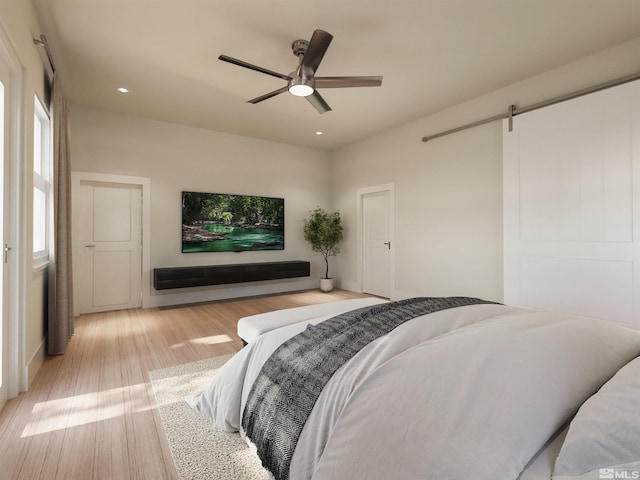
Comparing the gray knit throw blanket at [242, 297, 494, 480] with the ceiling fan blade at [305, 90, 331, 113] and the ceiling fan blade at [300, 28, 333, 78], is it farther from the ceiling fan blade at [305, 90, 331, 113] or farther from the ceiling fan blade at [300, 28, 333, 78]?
the ceiling fan blade at [305, 90, 331, 113]

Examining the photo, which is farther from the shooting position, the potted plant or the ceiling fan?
the potted plant

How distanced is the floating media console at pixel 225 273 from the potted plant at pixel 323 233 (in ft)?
1.43

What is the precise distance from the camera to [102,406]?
6.59ft

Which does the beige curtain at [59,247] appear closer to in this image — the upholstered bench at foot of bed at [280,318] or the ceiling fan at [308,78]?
the ceiling fan at [308,78]

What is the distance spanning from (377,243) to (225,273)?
2577mm

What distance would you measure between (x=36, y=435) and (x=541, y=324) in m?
2.52

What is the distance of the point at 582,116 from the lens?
9.95 feet

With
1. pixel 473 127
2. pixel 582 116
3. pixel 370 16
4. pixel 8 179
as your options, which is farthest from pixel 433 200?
pixel 8 179

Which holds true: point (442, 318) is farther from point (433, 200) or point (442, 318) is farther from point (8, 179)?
point (433, 200)

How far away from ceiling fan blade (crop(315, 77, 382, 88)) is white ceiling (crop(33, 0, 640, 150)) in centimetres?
37

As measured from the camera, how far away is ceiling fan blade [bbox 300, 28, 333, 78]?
2264mm

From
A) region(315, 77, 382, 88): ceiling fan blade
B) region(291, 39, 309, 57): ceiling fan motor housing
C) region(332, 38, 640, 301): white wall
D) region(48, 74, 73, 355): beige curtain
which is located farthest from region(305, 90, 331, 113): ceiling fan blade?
region(48, 74, 73, 355): beige curtain

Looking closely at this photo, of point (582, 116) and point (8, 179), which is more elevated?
point (582, 116)

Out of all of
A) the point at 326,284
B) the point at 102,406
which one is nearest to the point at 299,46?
the point at 102,406
